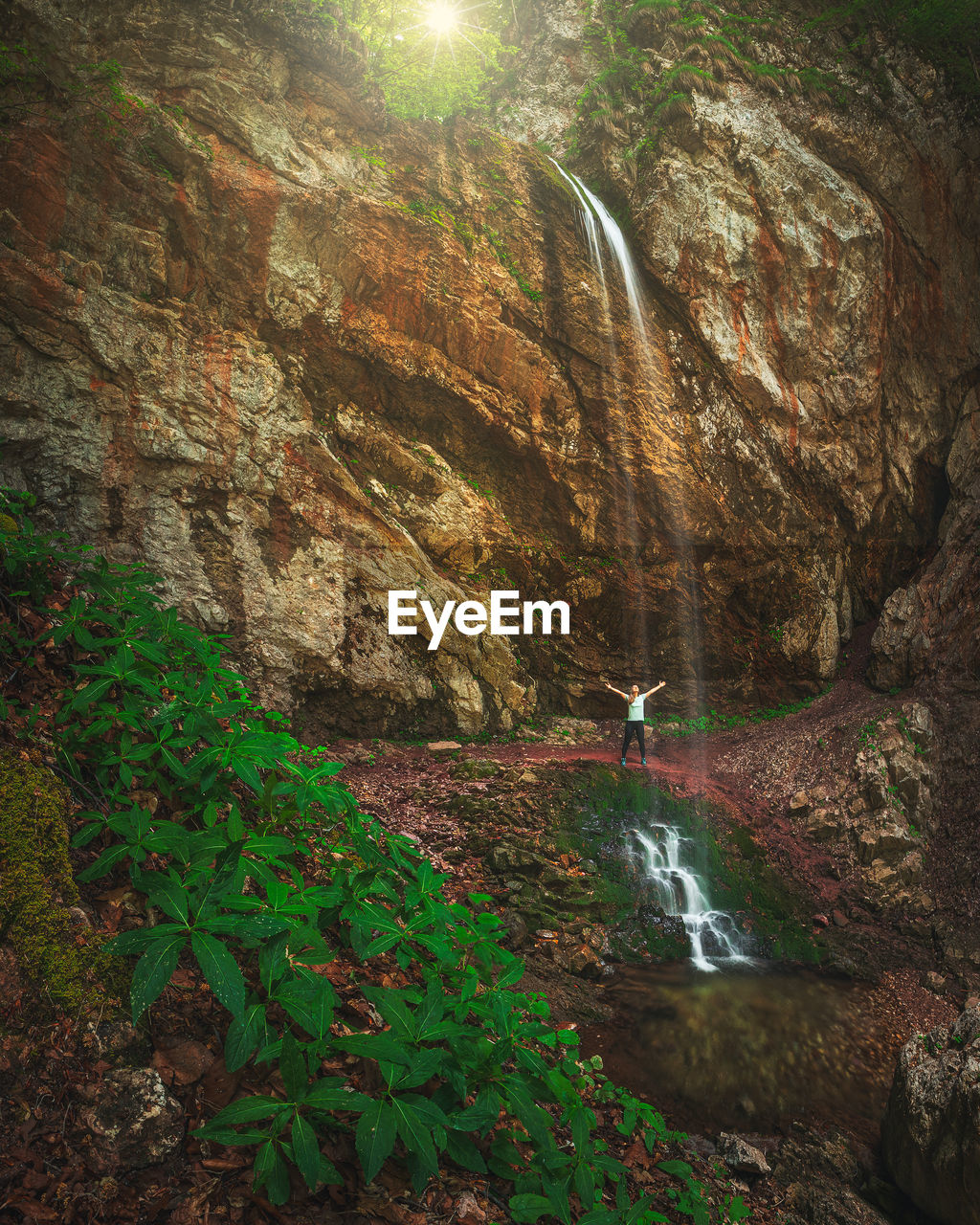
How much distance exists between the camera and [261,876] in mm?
1946

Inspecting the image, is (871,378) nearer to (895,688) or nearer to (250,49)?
(895,688)

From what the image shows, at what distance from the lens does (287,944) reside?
5.98 ft

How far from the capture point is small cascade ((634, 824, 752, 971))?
22.9 feet

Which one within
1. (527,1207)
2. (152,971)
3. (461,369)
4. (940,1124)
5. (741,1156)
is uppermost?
(461,369)

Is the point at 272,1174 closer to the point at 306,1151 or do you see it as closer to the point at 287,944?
the point at 306,1151

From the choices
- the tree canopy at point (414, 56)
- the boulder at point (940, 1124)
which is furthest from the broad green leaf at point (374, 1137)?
the tree canopy at point (414, 56)

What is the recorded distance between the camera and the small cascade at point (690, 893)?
275 inches

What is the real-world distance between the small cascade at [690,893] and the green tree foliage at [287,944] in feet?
13.2

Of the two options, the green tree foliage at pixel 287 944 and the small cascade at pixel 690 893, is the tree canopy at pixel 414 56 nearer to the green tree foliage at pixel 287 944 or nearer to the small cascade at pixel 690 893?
the green tree foliage at pixel 287 944

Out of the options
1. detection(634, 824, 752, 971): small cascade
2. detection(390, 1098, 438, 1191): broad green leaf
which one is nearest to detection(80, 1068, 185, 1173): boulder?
detection(390, 1098, 438, 1191): broad green leaf

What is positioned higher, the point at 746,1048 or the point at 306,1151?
the point at 306,1151

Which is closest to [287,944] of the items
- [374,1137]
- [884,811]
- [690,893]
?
[374,1137]

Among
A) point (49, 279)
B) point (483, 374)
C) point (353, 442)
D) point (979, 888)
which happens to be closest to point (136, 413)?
point (49, 279)

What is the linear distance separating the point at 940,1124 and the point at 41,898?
5.57 meters
